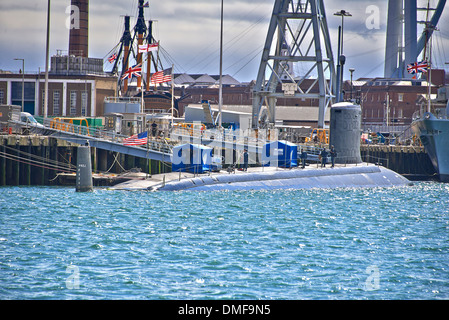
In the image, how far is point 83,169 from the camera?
3534 centimetres

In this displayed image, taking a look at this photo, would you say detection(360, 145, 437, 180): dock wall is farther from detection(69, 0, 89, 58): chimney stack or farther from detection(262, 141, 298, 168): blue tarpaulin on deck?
Result: detection(69, 0, 89, 58): chimney stack

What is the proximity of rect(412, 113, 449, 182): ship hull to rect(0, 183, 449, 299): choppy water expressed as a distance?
65.2 feet

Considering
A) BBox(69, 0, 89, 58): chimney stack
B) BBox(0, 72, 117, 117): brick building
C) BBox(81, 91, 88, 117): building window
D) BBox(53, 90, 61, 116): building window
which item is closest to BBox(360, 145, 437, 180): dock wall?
BBox(0, 72, 117, 117): brick building

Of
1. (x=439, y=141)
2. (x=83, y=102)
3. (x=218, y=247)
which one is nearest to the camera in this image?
(x=218, y=247)

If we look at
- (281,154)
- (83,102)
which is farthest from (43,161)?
(83,102)

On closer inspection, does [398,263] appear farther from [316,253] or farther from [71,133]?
[71,133]

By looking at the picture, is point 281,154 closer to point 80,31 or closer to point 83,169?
point 83,169

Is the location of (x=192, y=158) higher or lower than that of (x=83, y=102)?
lower

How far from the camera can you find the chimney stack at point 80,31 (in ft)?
246

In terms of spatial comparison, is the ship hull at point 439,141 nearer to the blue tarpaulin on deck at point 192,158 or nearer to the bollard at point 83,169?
the blue tarpaulin on deck at point 192,158

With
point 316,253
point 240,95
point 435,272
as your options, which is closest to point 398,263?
point 435,272

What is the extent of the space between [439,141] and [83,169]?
3439 centimetres

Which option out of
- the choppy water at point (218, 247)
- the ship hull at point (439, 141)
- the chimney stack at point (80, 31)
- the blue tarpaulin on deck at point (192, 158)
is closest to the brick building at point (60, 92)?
the chimney stack at point (80, 31)

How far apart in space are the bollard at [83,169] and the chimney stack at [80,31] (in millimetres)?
42234
